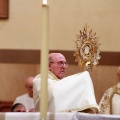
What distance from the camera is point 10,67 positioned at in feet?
21.3

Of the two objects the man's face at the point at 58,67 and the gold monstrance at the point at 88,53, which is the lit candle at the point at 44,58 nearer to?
the gold monstrance at the point at 88,53

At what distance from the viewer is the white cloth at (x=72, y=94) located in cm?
297

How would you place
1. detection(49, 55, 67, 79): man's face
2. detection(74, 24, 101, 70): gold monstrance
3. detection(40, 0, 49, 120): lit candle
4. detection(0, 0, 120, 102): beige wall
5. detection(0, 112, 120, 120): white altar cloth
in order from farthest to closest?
detection(0, 0, 120, 102): beige wall
detection(49, 55, 67, 79): man's face
detection(74, 24, 101, 70): gold monstrance
detection(0, 112, 120, 120): white altar cloth
detection(40, 0, 49, 120): lit candle

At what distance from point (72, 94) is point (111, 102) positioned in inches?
102

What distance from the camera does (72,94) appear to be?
10.2 feet

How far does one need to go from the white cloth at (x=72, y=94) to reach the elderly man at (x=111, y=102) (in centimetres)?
240

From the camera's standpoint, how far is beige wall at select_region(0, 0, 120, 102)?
6.48m

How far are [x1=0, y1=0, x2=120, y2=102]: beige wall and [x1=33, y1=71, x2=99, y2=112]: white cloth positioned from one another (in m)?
3.35

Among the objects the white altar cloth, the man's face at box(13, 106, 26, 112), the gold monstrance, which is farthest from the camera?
the man's face at box(13, 106, 26, 112)

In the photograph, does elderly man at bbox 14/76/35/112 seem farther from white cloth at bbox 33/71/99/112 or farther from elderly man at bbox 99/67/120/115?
white cloth at bbox 33/71/99/112

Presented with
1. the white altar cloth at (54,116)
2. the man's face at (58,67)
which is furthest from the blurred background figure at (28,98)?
the white altar cloth at (54,116)

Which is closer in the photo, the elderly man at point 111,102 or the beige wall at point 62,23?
the elderly man at point 111,102

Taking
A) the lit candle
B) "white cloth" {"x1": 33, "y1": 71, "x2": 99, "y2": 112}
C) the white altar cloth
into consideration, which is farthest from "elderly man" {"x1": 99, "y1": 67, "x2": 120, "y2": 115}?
the lit candle

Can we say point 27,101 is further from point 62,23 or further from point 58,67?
point 58,67
